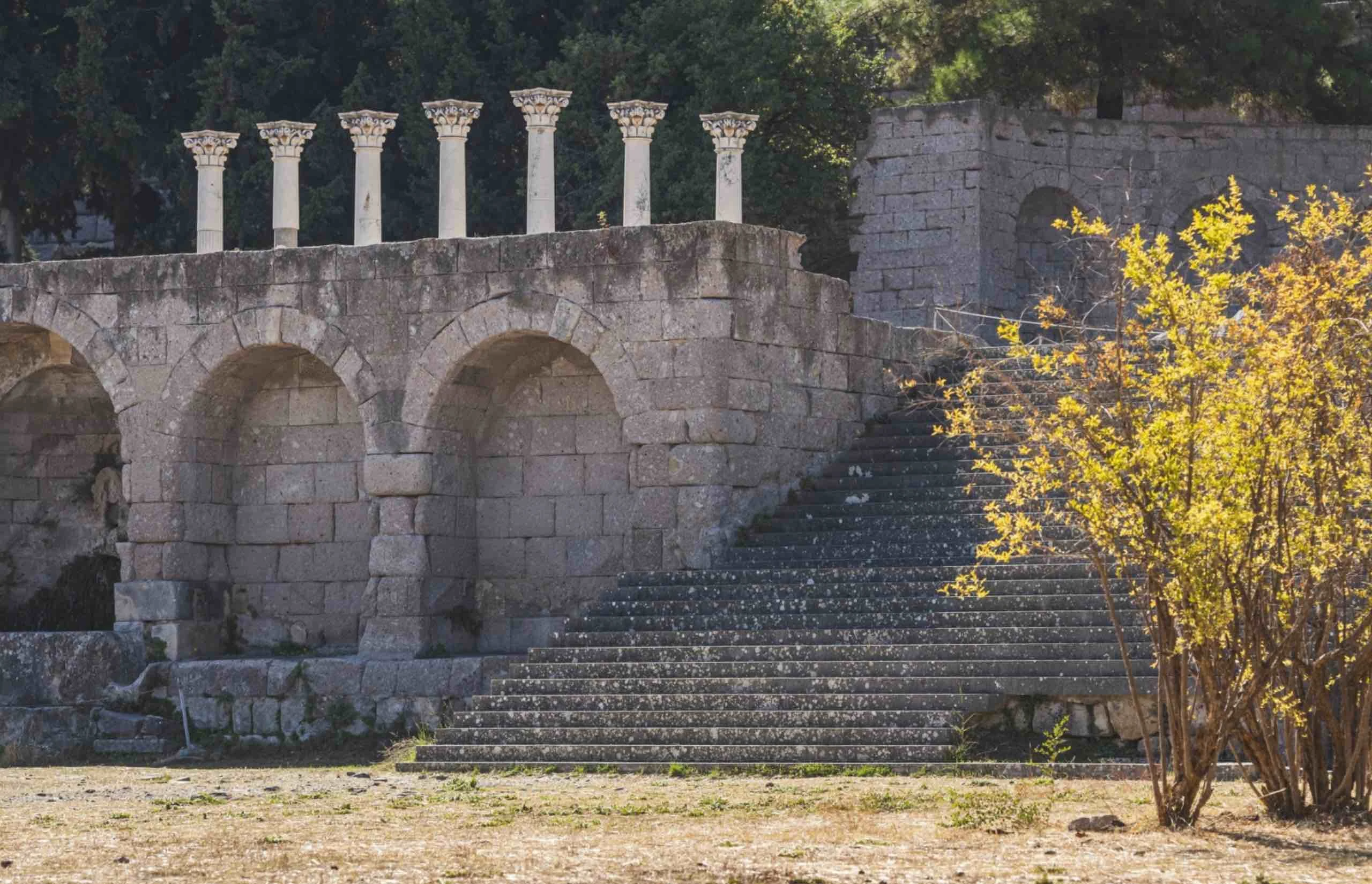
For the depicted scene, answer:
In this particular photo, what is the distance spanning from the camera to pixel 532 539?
2342 cm

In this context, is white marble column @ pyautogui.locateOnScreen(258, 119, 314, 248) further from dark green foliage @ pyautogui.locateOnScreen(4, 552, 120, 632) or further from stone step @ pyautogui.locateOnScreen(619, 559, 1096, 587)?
stone step @ pyautogui.locateOnScreen(619, 559, 1096, 587)

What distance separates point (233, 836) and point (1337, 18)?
2069 cm

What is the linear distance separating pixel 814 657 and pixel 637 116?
6.68m

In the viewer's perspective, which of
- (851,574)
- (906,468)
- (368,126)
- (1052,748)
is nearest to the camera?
(1052,748)

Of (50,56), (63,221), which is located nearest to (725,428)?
(50,56)

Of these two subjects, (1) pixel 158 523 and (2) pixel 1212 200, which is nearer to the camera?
(1) pixel 158 523

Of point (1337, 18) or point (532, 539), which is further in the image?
point (1337, 18)

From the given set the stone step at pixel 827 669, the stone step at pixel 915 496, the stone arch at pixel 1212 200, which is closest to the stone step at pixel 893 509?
the stone step at pixel 915 496

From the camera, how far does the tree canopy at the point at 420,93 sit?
3055 centimetres

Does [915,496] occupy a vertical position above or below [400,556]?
above

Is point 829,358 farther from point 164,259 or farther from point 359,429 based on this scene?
point 164,259

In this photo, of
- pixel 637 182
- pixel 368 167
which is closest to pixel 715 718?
pixel 637 182

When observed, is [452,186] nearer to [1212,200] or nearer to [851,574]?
[851,574]

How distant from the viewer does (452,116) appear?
78.4 ft
